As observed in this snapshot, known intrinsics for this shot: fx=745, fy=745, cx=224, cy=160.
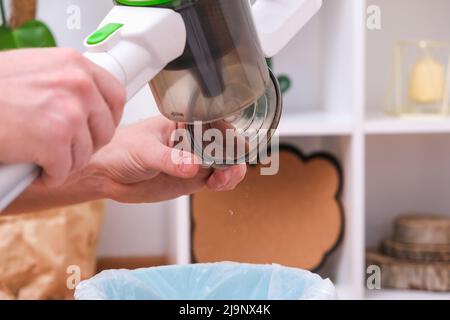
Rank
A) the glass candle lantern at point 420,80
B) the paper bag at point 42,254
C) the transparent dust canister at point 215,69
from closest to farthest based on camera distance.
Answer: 1. the transparent dust canister at point 215,69
2. the paper bag at point 42,254
3. the glass candle lantern at point 420,80

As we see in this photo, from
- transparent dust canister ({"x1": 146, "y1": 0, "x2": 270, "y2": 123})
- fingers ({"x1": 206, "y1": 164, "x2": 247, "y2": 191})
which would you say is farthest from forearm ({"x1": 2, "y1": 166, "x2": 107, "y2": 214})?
transparent dust canister ({"x1": 146, "y1": 0, "x2": 270, "y2": 123})

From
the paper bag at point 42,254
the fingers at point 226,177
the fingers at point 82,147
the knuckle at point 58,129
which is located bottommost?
the paper bag at point 42,254

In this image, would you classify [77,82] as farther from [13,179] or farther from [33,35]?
[33,35]

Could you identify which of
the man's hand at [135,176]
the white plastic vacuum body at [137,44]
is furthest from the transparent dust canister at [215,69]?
the man's hand at [135,176]

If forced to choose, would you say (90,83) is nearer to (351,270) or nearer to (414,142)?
(351,270)

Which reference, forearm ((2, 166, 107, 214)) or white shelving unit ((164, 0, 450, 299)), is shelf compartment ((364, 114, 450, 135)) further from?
forearm ((2, 166, 107, 214))

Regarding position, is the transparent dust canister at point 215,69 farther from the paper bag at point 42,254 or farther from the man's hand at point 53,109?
the paper bag at point 42,254

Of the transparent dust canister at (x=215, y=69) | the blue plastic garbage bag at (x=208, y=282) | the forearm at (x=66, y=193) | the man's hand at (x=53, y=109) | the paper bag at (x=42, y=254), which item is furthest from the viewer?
the paper bag at (x=42, y=254)

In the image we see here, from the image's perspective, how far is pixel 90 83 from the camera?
1.41 ft

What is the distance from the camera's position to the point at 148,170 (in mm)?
793

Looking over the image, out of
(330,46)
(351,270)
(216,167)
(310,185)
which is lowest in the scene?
(351,270)

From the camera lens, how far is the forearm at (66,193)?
2.74 feet

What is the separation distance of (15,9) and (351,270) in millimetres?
845
